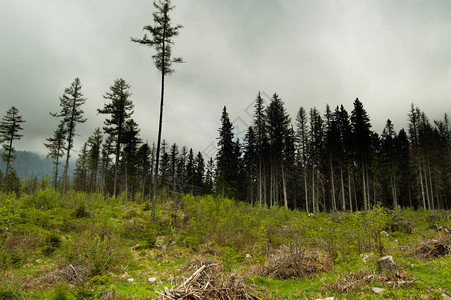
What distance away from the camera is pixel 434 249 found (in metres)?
8.47

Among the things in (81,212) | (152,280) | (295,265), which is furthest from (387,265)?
(81,212)

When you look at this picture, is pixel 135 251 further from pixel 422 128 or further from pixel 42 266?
pixel 422 128

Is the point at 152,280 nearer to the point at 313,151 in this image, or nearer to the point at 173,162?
the point at 313,151

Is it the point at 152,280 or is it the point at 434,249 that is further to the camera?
the point at 434,249

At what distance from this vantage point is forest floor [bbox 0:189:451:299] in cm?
Result: 556

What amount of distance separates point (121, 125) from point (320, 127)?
93.3 feet

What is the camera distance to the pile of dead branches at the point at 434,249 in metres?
8.28

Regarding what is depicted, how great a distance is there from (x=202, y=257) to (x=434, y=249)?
8.78 meters

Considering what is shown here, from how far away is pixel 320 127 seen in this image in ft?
118

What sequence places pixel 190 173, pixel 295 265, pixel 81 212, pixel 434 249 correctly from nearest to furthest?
pixel 295 265, pixel 434 249, pixel 81 212, pixel 190 173

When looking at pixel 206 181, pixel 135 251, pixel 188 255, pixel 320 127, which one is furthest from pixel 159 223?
pixel 206 181

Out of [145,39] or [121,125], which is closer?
[145,39]

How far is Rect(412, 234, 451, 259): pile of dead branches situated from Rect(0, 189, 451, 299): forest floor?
0.03 m

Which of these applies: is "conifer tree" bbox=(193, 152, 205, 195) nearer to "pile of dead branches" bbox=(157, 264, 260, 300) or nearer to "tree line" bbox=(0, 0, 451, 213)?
"tree line" bbox=(0, 0, 451, 213)
